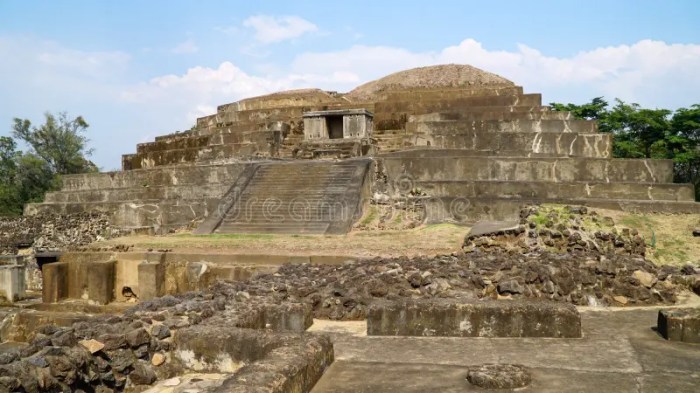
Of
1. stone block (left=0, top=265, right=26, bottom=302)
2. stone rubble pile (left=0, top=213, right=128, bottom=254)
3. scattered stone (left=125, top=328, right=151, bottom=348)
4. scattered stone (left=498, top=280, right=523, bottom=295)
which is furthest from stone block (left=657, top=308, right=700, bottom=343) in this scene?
stone rubble pile (left=0, top=213, right=128, bottom=254)

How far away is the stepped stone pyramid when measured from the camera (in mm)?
13703

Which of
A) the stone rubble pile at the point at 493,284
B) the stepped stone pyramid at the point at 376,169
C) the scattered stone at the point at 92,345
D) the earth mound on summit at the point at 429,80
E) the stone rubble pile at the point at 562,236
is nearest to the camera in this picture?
the scattered stone at the point at 92,345

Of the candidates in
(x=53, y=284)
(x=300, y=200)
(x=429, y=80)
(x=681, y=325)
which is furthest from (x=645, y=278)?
(x=429, y=80)

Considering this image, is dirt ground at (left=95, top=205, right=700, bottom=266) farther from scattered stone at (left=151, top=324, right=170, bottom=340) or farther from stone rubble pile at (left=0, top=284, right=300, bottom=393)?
scattered stone at (left=151, top=324, right=170, bottom=340)

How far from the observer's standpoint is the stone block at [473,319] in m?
5.43

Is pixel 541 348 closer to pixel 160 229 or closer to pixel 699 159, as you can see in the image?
pixel 160 229

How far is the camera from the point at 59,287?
11398mm

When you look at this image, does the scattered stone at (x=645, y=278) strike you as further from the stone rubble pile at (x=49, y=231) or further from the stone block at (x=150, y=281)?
the stone rubble pile at (x=49, y=231)

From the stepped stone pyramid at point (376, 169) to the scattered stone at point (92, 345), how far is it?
809cm

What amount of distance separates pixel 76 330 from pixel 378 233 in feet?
26.4

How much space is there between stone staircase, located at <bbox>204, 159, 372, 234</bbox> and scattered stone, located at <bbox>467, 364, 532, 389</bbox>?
8.41m

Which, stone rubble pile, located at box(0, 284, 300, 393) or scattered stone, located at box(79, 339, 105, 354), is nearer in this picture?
stone rubble pile, located at box(0, 284, 300, 393)

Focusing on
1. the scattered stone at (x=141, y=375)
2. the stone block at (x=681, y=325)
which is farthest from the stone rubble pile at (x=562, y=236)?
the scattered stone at (x=141, y=375)

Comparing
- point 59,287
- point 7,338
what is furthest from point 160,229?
point 7,338
